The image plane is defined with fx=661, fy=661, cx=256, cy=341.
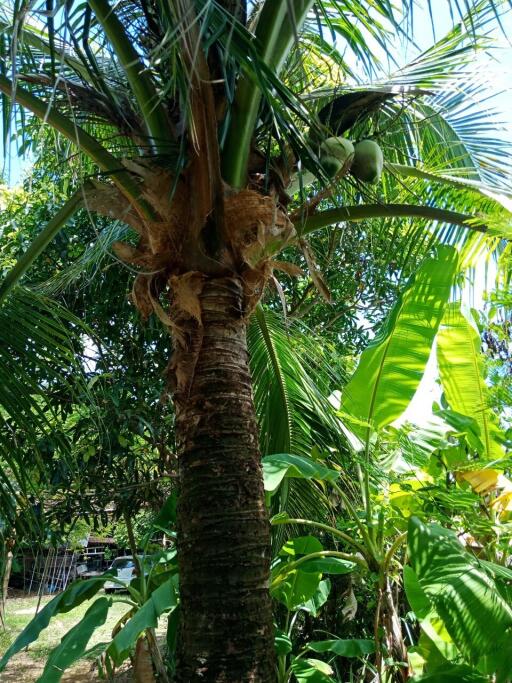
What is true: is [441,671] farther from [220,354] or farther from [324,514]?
[324,514]

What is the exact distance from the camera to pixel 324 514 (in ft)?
13.9

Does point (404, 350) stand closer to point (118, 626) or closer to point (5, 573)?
point (118, 626)

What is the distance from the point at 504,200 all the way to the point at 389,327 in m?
1.30

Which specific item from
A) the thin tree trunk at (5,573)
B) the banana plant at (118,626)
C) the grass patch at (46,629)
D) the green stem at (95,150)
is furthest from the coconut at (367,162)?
the grass patch at (46,629)

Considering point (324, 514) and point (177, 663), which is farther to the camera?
point (324, 514)

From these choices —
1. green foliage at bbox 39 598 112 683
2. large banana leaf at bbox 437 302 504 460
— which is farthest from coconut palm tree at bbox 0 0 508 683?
green foliage at bbox 39 598 112 683

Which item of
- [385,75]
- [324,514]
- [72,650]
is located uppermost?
[385,75]

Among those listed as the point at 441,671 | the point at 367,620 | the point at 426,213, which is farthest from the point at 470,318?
the point at 367,620

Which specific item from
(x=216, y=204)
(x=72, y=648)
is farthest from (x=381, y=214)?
(x=72, y=648)

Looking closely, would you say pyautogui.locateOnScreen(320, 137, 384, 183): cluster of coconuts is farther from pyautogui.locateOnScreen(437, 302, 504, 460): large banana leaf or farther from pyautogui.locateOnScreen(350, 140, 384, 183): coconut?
pyautogui.locateOnScreen(437, 302, 504, 460): large banana leaf

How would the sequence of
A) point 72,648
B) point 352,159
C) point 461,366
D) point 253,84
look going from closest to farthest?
point 253,84, point 352,159, point 72,648, point 461,366

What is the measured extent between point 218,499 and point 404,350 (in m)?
1.84

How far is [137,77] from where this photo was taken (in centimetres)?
232

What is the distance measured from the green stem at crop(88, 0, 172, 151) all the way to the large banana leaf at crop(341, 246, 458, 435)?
1680 mm
